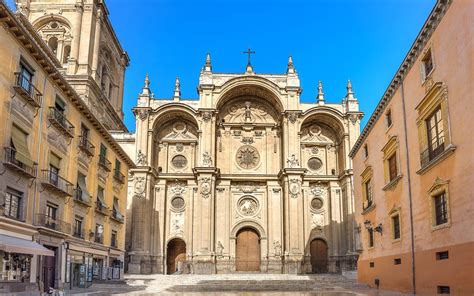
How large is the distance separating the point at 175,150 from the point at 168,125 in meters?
2.52

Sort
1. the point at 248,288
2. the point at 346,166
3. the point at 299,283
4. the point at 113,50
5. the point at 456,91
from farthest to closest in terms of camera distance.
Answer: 1. the point at 113,50
2. the point at 346,166
3. the point at 299,283
4. the point at 248,288
5. the point at 456,91

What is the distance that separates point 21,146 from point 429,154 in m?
15.5

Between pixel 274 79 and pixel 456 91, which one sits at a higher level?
pixel 274 79

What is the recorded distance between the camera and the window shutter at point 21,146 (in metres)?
18.2

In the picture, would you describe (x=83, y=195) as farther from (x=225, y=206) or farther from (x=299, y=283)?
(x=225, y=206)

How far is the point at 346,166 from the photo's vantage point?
4184 cm

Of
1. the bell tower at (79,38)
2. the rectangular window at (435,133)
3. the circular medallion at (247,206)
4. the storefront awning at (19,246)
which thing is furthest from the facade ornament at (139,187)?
the rectangular window at (435,133)

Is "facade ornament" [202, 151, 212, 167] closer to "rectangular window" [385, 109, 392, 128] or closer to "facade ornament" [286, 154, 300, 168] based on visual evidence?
"facade ornament" [286, 154, 300, 168]

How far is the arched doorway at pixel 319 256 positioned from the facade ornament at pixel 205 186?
10.3m

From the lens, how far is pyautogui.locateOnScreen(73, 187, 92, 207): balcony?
2434cm

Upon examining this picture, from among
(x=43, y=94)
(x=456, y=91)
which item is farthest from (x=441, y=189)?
(x=43, y=94)

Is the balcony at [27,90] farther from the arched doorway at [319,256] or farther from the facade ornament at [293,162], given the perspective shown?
the arched doorway at [319,256]

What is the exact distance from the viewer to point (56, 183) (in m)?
22.1

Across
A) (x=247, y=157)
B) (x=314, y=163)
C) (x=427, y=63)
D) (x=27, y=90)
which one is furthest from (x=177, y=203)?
(x=427, y=63)
